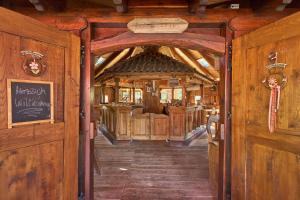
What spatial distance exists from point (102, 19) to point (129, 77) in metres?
5.65

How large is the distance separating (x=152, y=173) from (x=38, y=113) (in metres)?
2.87

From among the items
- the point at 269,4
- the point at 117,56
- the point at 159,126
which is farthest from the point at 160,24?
the point at 117,56

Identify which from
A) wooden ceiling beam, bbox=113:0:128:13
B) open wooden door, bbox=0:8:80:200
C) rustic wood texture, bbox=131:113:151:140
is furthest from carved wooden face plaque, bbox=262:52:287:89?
rustic wood texture, bbox=131:113:151:140

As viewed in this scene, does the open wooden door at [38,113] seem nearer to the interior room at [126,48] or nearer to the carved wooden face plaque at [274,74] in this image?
the interior room at [126,48]

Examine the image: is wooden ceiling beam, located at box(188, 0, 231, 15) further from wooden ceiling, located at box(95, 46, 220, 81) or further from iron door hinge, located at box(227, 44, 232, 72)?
wooden ceiling, located at box(95, 46, 220, 81)

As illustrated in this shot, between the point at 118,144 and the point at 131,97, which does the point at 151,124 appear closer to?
the point at 118,144

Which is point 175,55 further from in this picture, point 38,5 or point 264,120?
point 264,120

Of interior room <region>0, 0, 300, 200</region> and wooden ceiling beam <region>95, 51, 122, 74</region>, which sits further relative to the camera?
wooden ceiling beam <region>95, 51, 122, 74</region>

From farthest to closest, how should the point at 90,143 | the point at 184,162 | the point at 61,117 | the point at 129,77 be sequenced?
1. the point at 129,77
2. the point at 184,162
3. the point at 90,143
4. the point at 61,117

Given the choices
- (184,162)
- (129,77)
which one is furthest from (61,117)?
(129,77)

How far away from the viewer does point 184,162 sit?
5129 mm

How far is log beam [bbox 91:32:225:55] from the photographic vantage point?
2.55m

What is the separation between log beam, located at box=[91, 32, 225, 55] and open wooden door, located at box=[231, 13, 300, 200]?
0.22 m

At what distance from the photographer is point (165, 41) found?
2561 millimetres
